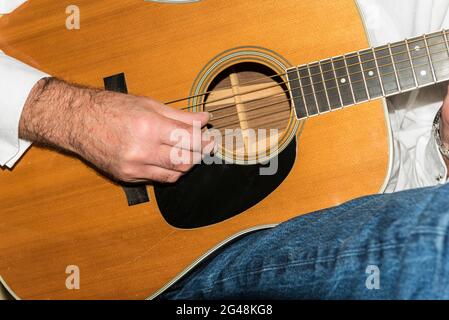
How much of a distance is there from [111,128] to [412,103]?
0.68 metres

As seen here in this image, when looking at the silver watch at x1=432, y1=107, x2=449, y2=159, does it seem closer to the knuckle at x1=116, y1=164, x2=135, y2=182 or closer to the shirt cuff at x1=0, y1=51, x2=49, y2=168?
the knuckle at x1=116, y1=164, x2=135, y2=182

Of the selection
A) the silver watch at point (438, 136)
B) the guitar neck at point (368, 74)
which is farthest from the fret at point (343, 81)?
the silver watch at point (438, 136)

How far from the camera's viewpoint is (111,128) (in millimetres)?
1087

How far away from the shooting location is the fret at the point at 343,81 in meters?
1.03

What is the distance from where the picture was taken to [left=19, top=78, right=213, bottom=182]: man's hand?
1.06 m

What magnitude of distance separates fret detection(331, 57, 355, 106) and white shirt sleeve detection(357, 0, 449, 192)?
131 millimetres

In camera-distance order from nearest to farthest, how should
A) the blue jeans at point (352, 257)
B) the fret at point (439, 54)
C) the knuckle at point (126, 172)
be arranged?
the blue jeans at point (352, 257), the fret at point (439, 54), the knuckle at point (126, 172)

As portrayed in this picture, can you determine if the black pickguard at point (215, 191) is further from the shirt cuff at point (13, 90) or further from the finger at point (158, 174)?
the shirt cuff at point (13, 90)

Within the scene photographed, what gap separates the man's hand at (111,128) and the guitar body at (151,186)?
0.17ft

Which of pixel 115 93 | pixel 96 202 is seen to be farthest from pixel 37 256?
pixel 115 93

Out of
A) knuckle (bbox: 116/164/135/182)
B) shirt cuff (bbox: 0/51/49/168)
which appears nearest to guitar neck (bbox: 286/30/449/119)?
knuckle (bbox: 116/164/135/182)

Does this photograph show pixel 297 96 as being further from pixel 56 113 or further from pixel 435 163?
pixel 56 113

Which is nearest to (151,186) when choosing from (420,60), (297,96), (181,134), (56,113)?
(181,134)
